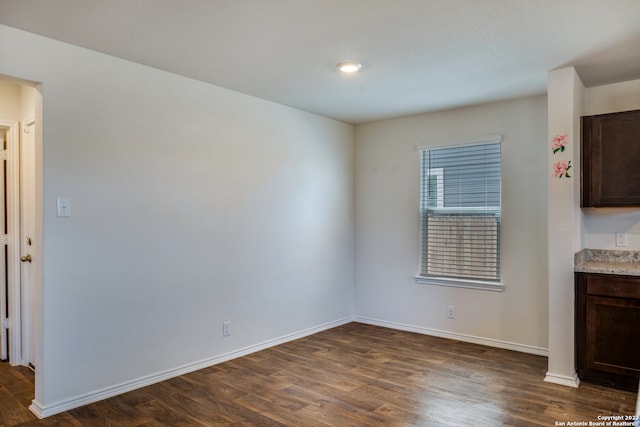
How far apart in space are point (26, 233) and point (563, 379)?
4.40 meters

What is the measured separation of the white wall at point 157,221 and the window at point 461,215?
1.25 m

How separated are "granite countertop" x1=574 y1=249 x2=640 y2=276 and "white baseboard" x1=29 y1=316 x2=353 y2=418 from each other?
8.77 feet

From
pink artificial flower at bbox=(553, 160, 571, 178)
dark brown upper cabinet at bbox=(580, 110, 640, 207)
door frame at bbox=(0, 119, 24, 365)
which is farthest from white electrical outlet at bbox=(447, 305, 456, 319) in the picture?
door frame at bbox=(0, 119, 24, 365)

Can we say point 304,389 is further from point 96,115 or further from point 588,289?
point 96,115

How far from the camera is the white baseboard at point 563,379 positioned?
3182 mm

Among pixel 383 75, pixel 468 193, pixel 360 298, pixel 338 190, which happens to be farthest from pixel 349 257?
pixel 383 75

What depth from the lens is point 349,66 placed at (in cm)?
318

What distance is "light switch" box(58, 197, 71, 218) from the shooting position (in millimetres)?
2799

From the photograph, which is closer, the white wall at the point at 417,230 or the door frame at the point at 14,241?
the door frame at the point at 14,241

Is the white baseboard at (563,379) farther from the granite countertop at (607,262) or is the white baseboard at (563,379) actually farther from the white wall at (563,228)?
the granite countertop at (607,262)

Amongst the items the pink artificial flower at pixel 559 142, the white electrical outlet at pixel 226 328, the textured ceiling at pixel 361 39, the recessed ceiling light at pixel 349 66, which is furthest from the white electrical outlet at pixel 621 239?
the white electrical outlet at pixel 226 328

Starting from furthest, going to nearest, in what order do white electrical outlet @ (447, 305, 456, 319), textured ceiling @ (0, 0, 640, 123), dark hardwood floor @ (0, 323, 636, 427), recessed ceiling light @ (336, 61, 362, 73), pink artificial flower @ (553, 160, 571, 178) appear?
1. white electrical outlet @ (447, 305, 456, 319)
2. pink artificial flower @ (553, 160, 571, 178)
3. recessed ceiling light @ (336, 61, 362, 73)
4. dark hardwood floor @ (0, 323, 636, 427)
5. textured ceiling @ (0, 0, 640, 123)

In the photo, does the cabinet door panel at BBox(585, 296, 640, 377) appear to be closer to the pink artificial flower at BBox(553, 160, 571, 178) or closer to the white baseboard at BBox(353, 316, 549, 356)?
the white baseboard at BBox(353, 316, 549, 356)

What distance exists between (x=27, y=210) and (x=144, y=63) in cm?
163
